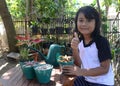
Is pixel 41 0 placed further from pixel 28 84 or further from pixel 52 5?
pixel 28 84

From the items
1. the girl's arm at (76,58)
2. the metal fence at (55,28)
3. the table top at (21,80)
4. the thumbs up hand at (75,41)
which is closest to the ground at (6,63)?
Answer: the metal fence at (55,28)

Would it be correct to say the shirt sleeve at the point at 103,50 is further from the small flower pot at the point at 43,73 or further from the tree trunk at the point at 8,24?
the tree trunk at the point at 8,24

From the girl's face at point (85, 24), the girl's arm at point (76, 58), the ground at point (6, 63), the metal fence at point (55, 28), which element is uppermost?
the girl's face at point (85, 24)

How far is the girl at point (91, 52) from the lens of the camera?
1650 millimetres

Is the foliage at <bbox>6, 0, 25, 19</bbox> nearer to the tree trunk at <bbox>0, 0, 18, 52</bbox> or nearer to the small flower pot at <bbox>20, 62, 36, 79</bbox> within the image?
the tree trunk at <bbox>0, 0, 18, 52</bbox>

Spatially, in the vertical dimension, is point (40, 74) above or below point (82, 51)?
below

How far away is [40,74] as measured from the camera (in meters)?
2.00

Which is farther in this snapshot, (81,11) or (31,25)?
(31,25)

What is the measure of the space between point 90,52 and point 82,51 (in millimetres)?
101

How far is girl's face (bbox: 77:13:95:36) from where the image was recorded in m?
1.74

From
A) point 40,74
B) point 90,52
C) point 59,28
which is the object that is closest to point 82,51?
point 90,52

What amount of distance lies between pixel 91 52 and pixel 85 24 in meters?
Answer: 0.22

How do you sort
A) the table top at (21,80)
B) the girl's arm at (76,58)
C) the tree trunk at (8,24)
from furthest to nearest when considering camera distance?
the tree trunk at (8,24)
the table top at (21,80)
the girl's arm at (76,58)

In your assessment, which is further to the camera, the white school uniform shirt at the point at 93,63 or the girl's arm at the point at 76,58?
the girl's arm at the point at 76,58
